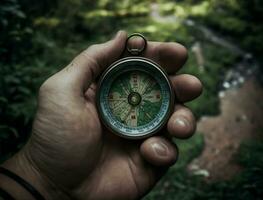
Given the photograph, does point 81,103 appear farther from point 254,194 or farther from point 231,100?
point 231,100

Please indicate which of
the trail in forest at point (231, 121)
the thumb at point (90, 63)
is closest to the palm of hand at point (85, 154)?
the thumb at point (90, 63)

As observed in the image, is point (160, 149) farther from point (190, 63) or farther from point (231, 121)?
point (190, 63)

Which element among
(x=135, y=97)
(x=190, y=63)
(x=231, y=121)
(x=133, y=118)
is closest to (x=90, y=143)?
(x=133, y=118)

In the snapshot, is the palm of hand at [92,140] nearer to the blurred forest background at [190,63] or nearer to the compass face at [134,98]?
the compass face at [134,98]

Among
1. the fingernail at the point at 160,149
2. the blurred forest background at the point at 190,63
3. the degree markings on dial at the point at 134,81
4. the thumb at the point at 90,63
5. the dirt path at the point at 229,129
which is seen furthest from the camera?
the dirt path at the point at 229,129

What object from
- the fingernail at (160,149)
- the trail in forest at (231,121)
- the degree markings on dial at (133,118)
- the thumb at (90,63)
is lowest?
the trail in forest at (231,121)

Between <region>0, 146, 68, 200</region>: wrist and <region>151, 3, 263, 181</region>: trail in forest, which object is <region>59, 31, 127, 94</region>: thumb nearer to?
<region>0, 146, 68, 200</region>: wrist

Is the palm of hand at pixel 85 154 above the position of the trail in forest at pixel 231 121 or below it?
above
